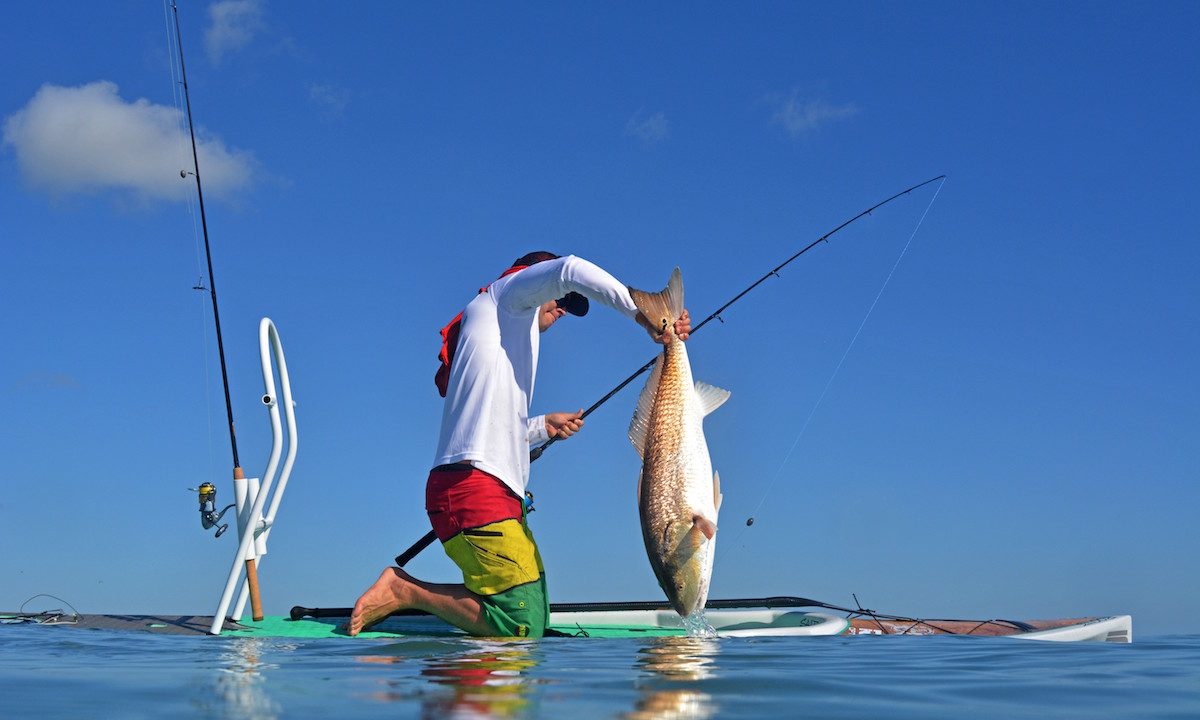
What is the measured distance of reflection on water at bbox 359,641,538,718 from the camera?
8.27 ft

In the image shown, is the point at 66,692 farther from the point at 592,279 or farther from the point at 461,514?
the point at 592,279

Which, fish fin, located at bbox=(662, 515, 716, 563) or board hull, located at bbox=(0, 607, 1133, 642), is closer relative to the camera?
fish fin, located at bbox=(662, 515, 716, 563)

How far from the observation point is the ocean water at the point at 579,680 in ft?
8.63

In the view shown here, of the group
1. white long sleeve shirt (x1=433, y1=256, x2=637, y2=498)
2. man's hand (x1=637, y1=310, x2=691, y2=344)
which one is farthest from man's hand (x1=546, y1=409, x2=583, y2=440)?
man's hand (x1=637, y1=310, x2=691, y2=344)

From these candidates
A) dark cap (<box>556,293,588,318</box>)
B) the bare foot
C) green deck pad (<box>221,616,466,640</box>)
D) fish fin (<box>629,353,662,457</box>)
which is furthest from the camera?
green deck pad (<box>221,616,466,640</box>)

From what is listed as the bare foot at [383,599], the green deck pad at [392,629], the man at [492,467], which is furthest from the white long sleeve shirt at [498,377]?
the green deck pad at [392,629]

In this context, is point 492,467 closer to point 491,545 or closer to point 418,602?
point 491,545

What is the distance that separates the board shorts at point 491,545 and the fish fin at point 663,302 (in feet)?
3.98

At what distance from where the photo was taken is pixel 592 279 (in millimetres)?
4891

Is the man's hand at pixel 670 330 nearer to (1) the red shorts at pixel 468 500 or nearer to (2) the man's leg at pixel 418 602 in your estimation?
(1) the red shorts at pixel 468 500

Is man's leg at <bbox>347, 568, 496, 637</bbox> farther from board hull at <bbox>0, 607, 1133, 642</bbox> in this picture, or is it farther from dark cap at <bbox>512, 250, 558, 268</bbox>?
dark cap at <bbox>512, 250, 558, 268</bbox>

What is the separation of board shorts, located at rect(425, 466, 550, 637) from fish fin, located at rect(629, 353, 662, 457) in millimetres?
736

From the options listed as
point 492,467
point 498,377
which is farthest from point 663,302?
point 492,467

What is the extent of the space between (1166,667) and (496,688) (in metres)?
3.24
